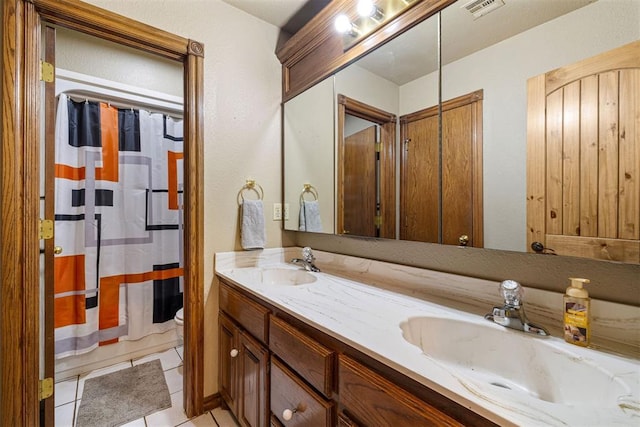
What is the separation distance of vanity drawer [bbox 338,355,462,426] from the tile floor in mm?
1098

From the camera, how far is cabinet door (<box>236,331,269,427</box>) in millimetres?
1099

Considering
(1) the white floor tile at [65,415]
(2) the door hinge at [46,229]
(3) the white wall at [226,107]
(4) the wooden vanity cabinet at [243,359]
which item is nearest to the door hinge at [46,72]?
(3) the white wall at [226,107]

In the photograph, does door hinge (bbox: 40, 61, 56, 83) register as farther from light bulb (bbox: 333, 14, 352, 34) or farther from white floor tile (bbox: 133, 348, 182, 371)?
white floor tile (bbox: 133, 348, 182, 371)

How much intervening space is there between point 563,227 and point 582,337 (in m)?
0.30

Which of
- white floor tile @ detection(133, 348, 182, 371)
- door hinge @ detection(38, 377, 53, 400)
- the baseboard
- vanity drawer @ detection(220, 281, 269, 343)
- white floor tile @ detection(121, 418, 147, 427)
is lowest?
white floor tile @ detection(133, 348, 182, 371)

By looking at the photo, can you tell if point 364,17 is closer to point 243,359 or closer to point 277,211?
point 277,211

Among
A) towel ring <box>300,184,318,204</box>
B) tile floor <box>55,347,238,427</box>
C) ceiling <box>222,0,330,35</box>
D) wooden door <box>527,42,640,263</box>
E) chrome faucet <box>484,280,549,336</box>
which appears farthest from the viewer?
towel ring <box>300,184,318,204</box>

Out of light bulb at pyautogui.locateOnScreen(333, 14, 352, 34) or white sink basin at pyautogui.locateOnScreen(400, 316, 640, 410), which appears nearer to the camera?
white sink basin at pyautogui.locateOnScreen(400, 316, 640, 410)

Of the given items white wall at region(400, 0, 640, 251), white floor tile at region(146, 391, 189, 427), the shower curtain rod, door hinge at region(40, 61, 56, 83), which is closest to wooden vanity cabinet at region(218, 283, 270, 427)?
white floor tile at region(146, 391, 189, 427)

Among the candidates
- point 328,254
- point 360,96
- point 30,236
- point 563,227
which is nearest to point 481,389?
point 563,227

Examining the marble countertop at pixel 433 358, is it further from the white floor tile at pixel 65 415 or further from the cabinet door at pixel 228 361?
the white floor tile at pixel 65 415

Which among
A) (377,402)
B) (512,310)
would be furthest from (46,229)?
(512,310)

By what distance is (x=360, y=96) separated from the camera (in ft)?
4.71

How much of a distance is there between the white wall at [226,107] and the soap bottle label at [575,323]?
4.96 ft
